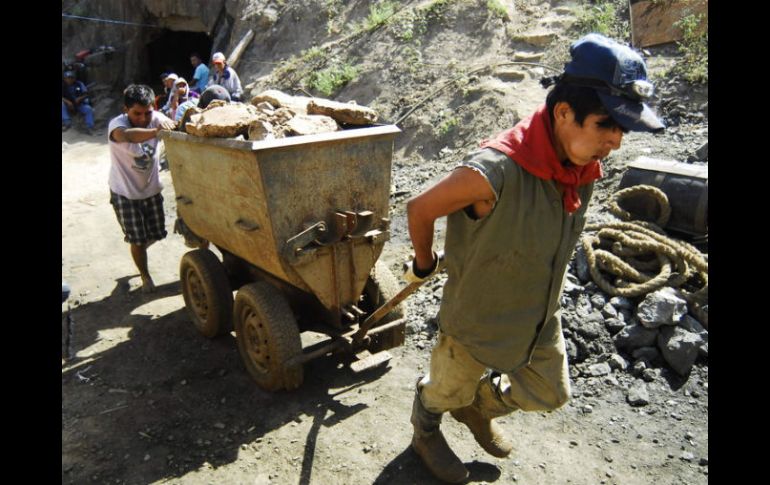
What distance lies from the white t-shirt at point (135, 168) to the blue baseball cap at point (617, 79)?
3.71 meters

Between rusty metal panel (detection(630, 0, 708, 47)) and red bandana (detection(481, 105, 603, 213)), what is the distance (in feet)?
22.0

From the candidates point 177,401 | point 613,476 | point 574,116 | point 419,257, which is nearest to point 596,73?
point 574,116

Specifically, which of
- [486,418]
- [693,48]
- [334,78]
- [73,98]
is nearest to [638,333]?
[486,418]

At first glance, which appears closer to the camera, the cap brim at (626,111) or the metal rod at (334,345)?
the cap brim at (626,111)

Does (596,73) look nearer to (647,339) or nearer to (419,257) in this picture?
(419,257)

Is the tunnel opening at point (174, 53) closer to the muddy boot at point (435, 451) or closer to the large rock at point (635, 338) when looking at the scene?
the large rock at point (635, 338)

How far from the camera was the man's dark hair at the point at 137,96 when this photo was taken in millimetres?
4441

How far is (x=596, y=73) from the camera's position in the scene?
1.93 m

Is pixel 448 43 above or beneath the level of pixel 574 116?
above

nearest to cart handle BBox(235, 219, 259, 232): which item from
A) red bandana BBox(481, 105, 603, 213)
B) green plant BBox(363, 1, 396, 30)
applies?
red bandana BBox(481, 105, 603, 213)

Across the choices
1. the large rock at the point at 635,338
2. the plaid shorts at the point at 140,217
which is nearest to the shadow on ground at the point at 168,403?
the plaid shorts at the point at 140,217

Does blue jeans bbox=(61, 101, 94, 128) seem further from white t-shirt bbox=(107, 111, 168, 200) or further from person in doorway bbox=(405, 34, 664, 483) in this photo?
person in doorway bbox=(405, 34, 664, 483)

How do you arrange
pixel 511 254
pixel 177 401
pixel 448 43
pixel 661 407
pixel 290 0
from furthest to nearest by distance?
pixel 290 0 → pixel 448 43 → pixel 177 401 → pixel 661 407 → pixel 511 254
